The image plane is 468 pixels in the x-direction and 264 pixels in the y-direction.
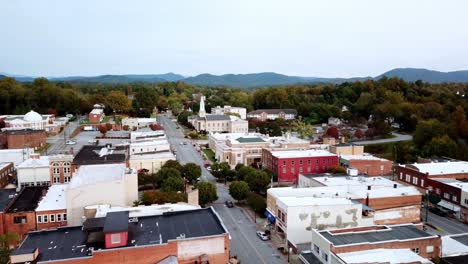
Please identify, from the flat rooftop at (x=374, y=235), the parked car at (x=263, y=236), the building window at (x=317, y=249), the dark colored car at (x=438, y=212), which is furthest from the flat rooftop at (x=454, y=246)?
the parked car at (x=263, y=236)

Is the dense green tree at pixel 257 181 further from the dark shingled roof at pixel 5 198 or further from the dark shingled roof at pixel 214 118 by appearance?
the dark shingled roof at pixel 214 118

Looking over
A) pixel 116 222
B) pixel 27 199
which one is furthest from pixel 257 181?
pixel 27 199

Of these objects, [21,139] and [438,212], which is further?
[21,139]

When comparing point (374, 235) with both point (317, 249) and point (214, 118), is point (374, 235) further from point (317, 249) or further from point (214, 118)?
point (214, 118)

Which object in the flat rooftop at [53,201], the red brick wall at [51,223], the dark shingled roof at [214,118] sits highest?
the dark shingled roof at [214,118]

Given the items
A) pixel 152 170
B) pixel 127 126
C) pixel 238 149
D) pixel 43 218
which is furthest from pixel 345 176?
pixel 127 126
